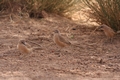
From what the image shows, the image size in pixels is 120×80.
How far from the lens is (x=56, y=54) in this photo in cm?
686

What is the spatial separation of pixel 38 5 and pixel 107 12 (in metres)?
2.51

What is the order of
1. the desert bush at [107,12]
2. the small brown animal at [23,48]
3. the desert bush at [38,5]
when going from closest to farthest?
the small brown animal at [23,48] < the desert bush at [107,12] < the desert bush at [38,5]

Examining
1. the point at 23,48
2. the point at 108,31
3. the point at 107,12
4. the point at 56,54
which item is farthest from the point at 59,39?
the point at 107,12

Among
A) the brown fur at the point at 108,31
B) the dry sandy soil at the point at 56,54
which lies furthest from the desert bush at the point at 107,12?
the brown fur at the point at 108,31

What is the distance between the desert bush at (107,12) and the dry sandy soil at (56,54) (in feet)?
1.08

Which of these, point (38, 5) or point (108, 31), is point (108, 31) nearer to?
point (108, 31)

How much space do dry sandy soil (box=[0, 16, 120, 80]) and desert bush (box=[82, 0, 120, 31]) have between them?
1.08 feet

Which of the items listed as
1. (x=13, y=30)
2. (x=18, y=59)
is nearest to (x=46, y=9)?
(x=13, y=30)

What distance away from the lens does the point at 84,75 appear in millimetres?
5500

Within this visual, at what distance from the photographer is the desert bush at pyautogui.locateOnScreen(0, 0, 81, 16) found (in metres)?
10.1

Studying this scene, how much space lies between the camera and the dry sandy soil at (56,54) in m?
5.53

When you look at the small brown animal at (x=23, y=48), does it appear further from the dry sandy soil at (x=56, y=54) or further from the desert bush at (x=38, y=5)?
the desert bush at (x=38, y=5)

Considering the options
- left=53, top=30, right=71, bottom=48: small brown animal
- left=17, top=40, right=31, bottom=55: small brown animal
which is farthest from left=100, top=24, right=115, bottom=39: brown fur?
left=17, top=40, right=31, bottom=55: small brown animal

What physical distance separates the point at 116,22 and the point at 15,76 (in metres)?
3.67
